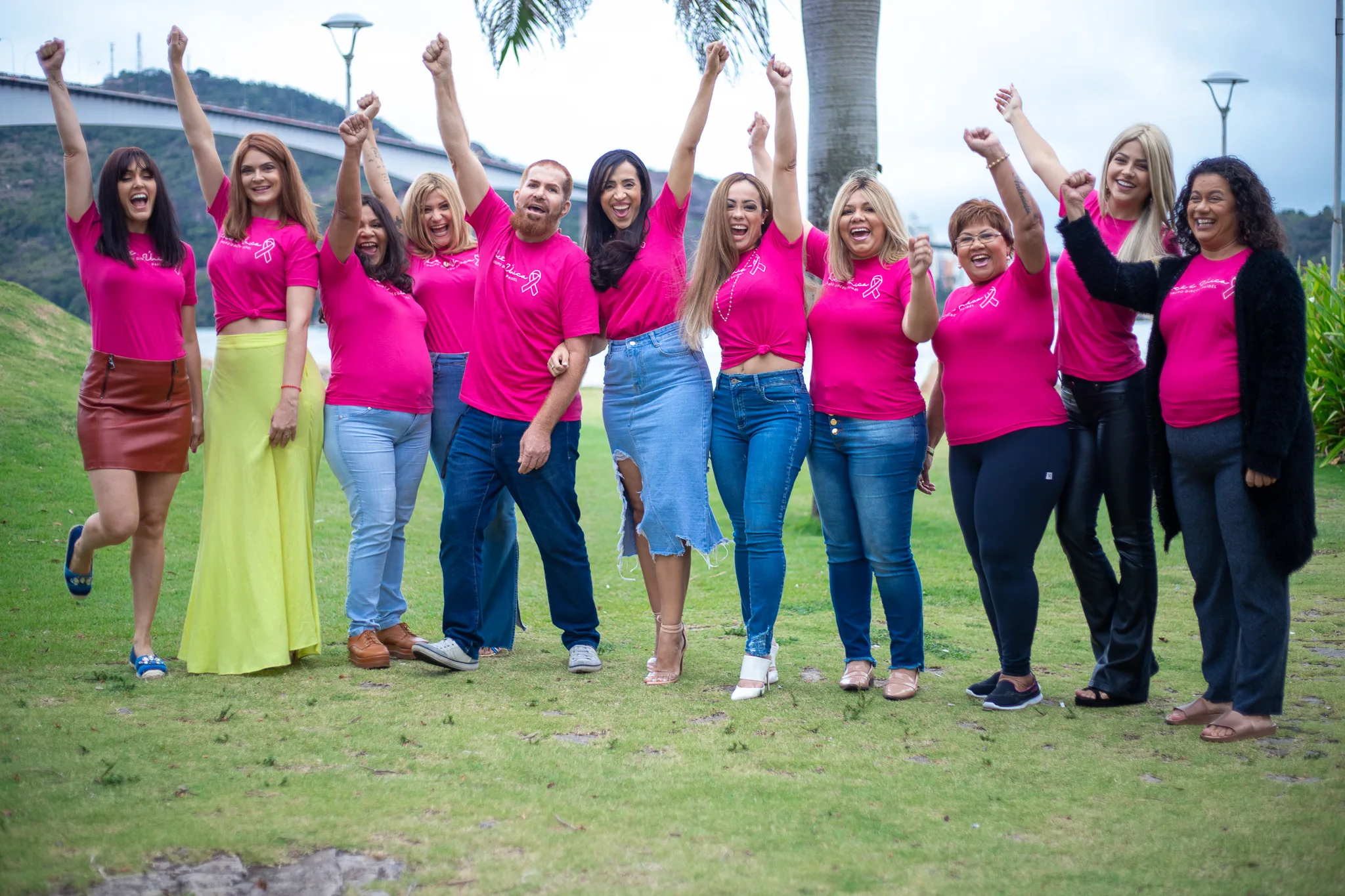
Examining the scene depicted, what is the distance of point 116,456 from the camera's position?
498 cm

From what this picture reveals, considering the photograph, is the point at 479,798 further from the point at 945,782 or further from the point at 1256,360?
the point at 1256,360

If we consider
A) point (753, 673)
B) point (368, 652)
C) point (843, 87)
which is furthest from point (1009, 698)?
point (843, 87)

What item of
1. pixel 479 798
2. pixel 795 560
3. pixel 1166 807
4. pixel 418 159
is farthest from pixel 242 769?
pixel 418 159

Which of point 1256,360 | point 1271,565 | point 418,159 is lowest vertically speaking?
point 1271,565

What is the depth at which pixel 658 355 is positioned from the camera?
4.93 m

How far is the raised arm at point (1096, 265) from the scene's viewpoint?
14.5 ft

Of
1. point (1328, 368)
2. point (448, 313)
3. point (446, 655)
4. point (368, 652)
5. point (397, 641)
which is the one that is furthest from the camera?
point (1328, 368)

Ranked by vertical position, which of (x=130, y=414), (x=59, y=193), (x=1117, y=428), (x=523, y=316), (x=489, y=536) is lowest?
(x=489, y=536)

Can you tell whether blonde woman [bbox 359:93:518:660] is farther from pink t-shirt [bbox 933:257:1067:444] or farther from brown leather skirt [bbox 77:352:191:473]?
pink t-shirt [bbox 933:257:1067:444]

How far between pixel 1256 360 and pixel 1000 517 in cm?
108

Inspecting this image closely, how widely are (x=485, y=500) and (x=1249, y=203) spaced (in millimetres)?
3277

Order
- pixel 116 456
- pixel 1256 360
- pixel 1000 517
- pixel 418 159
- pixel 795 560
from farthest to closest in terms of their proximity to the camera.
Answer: pixel 418 159
pixel 795 560
pixel 116 456
pixel 1000 517
pixel 1256 360

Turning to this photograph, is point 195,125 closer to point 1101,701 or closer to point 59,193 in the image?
point 1101,701

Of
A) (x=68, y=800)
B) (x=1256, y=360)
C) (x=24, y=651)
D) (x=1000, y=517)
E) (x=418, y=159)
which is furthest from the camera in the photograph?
(x=418, y=159)
